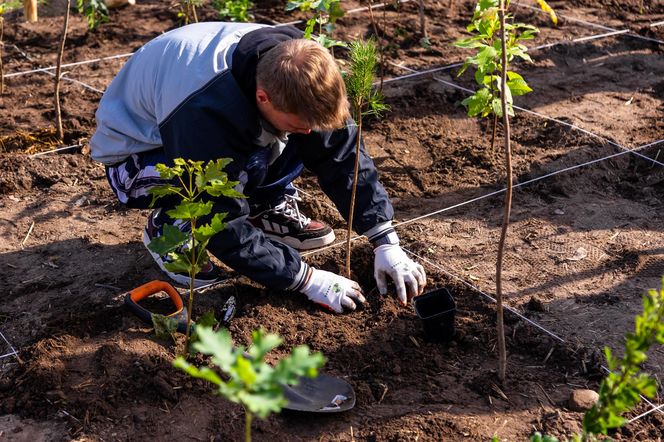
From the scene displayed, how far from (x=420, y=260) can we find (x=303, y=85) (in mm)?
1140

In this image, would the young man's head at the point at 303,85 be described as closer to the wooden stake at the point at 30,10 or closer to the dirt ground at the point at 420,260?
the dirt ground at the point at 420,260

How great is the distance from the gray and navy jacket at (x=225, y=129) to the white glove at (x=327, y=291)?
0.15 feet

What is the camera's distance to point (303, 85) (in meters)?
2.68

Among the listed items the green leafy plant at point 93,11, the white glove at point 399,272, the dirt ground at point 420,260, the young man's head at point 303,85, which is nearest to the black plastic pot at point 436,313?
the dirt ground at point 420,260

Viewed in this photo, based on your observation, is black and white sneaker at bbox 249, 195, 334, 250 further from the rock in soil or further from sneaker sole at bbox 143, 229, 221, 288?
the rock in soil

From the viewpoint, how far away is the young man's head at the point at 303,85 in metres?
2.69

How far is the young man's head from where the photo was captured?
269cm

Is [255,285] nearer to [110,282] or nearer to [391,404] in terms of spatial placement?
[110,282]

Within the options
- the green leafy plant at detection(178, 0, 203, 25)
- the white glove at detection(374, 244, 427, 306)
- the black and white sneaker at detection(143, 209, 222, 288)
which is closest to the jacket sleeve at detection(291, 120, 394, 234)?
the white glove at detection(374, 244, 427, 306)

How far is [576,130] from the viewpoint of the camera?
4.59 meters

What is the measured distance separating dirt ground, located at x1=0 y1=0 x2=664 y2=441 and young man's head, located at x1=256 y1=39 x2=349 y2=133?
83 centimetres

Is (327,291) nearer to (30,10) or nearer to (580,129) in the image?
(580,129)

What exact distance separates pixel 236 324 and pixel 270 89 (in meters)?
0.91

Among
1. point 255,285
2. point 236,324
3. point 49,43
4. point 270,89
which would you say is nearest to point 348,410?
point 236,324
